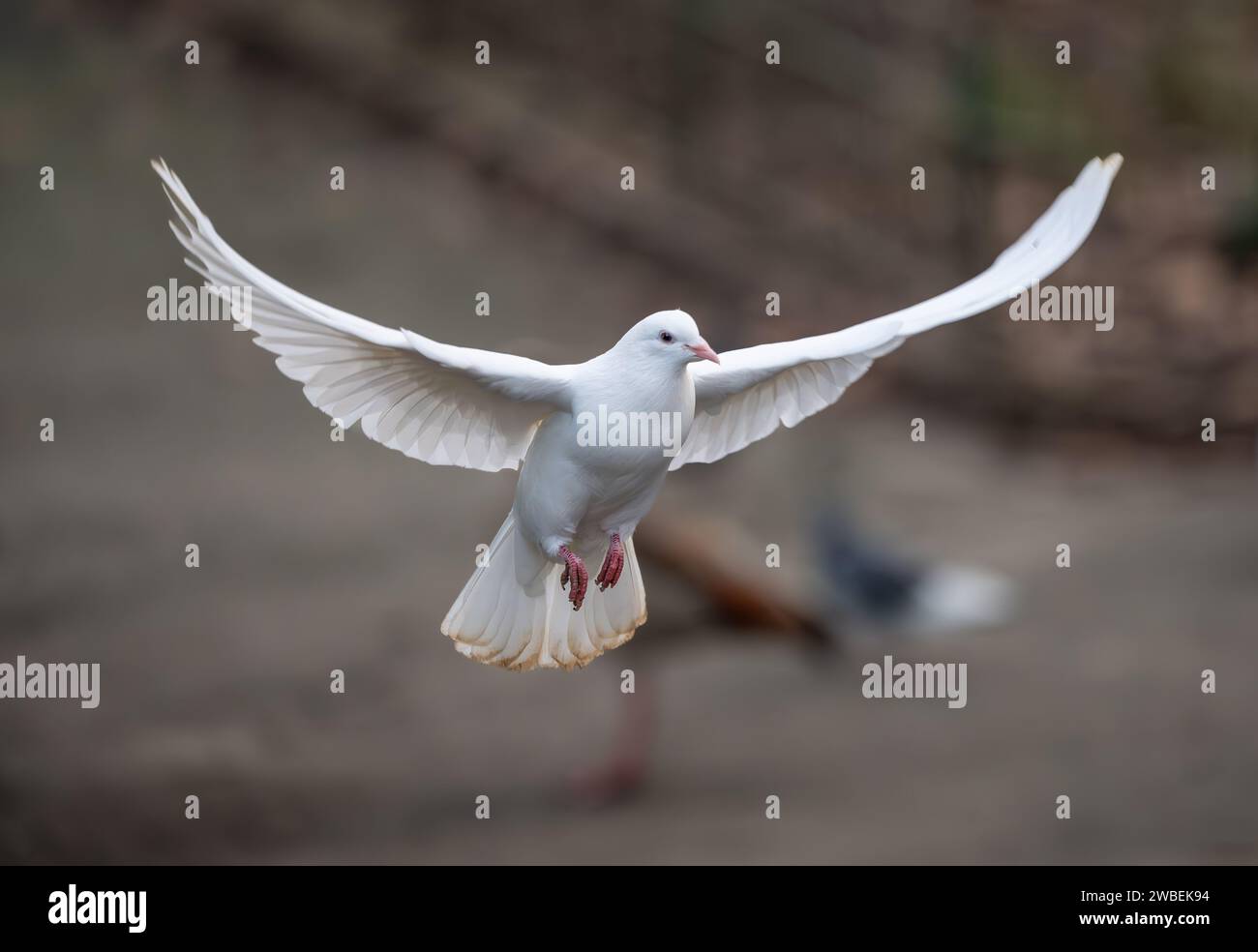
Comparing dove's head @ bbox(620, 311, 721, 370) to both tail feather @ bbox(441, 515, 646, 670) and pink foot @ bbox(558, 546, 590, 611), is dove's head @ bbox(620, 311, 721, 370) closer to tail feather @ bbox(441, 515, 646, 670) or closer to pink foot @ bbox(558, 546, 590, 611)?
pink foot @ bbox(558, 546, 590, 611)

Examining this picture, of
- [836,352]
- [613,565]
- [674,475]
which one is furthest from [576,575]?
[674,475]

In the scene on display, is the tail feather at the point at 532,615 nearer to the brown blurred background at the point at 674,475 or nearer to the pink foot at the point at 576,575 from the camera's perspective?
the pink foot at the point at 576,575

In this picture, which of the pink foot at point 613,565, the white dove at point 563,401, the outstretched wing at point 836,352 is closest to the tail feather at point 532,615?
the white dove at point 563,401

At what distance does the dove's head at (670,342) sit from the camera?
3.29m

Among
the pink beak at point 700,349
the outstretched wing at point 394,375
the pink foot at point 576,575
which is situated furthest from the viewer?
the pink foot at point 576,575

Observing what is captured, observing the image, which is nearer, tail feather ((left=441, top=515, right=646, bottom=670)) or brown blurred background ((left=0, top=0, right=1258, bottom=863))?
tail feather ((left=441, top=515, right=646, bottom=670))

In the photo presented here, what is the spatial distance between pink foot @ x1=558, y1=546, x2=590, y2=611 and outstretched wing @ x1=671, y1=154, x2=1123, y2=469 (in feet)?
1.06

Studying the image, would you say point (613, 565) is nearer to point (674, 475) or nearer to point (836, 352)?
point (836, 352)

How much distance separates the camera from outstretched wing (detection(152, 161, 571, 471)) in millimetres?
3131

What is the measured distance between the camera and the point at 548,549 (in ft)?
11.6

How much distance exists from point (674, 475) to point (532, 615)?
1155 centimetres

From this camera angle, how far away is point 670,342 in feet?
10.9

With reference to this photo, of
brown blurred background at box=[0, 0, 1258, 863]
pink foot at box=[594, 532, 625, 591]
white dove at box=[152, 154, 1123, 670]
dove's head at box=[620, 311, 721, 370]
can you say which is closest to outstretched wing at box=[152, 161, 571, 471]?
white dove at box=[152, 154, 1123, 670]

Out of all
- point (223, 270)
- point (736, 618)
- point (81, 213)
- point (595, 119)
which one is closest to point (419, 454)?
point (223, 270)
